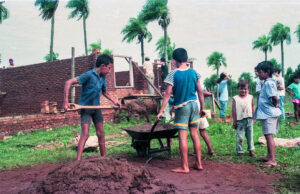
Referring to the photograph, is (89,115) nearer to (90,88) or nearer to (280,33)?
(90,88)

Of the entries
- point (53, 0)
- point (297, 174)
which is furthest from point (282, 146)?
point (53, 0)

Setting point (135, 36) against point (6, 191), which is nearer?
point (6, 191)

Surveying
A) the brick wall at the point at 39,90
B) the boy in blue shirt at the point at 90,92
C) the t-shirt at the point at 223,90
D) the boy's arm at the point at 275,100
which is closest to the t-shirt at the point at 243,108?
the boy's arm at the point at 275,100

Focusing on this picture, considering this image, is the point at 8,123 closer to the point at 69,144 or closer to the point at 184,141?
the point at 69,144

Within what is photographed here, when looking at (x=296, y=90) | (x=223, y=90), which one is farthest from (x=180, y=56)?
(x=296, y=90)

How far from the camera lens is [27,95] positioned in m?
12.3

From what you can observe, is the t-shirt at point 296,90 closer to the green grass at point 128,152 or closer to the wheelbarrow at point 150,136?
the green grass at point 128,152

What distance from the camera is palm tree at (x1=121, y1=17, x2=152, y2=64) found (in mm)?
29812

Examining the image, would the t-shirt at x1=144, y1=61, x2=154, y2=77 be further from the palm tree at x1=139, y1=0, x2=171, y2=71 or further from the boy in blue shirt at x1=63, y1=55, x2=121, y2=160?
the palm tree at x1=139, y1=0, x2=171, y2=71

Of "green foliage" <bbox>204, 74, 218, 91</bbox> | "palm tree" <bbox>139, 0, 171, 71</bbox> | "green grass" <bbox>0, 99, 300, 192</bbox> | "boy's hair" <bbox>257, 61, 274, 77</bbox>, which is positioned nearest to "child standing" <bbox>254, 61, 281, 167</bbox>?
"boy's hair" <bbox>257, 61, 274, 77</bbox>

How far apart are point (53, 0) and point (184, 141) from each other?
2377 centimetres

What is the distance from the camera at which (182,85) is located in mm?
3865

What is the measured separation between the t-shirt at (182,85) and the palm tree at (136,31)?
26815mm

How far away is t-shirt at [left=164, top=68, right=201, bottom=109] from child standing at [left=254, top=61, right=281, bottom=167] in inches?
48.1
